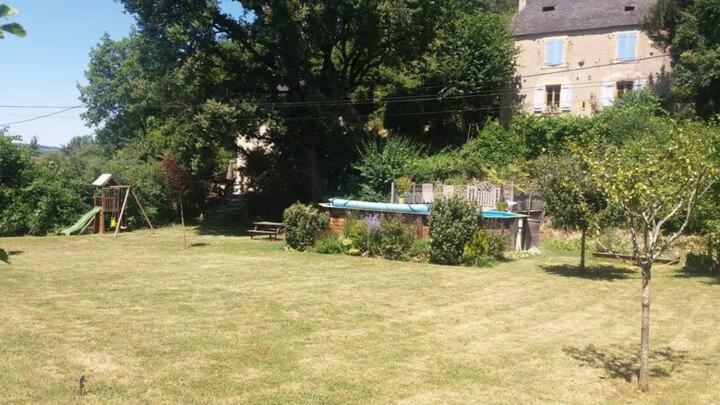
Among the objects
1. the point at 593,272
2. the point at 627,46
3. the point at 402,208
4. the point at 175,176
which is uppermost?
the point at 627,46

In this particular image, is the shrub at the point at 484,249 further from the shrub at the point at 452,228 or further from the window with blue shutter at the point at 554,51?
the window with blue shutter at the point at 554,51

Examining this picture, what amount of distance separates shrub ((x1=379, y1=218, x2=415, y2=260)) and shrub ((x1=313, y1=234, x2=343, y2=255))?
1.71 metres

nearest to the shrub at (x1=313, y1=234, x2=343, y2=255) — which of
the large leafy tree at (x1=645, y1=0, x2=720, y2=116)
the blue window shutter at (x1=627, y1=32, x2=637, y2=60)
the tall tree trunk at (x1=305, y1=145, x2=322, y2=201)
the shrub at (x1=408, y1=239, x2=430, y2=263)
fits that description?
the shrub at (x1=408, y1=239, x2=430, y2=263)

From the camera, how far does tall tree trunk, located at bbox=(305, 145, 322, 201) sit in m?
29.2

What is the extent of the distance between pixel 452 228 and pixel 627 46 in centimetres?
2301

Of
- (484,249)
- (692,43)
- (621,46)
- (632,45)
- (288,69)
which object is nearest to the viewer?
(484,249)

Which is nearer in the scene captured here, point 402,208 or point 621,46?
point 402,208

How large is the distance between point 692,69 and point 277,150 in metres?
21.1

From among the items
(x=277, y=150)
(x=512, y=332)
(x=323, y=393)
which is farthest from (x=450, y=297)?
(x=277, y=150)

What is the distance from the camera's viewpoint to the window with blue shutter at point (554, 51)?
35250 mm

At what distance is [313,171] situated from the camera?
29.4 meters

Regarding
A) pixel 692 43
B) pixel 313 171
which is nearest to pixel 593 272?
pixel 313 171

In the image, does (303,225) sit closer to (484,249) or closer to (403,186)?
(403,186)


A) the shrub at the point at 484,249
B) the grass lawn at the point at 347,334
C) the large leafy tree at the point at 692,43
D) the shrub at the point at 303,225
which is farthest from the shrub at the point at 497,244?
the large leafy tree at the point at 692,43
